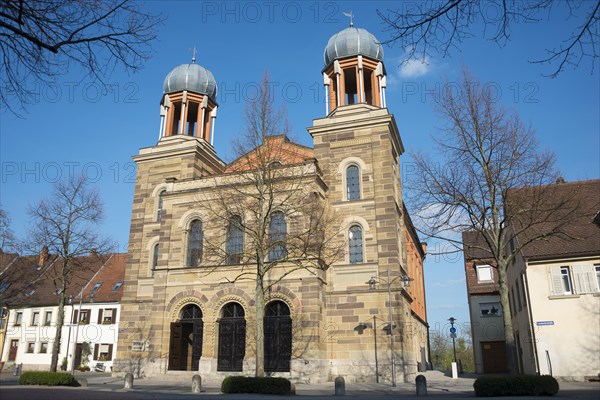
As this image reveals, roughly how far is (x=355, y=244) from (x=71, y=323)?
94.0 feet

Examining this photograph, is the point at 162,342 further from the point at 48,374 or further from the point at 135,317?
the point at 48,374

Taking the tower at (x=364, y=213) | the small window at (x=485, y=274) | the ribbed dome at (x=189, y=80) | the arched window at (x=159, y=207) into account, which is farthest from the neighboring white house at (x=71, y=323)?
the small window at (x=485, y=274)

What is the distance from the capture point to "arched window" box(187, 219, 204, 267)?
27.5 m

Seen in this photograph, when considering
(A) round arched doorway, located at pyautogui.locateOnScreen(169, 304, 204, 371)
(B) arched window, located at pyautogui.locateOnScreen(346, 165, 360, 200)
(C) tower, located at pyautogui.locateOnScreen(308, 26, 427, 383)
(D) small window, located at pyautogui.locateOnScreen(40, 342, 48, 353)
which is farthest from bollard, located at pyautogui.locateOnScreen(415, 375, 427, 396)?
(D) small window, located at pyautogui.locateOnScreen(40, 342, 48, 353)

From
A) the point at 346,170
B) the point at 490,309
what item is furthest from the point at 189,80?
the point at 490,309

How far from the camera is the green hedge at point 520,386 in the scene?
15.0 meters

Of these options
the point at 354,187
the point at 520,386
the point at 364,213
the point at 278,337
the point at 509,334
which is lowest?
the point at 520,386

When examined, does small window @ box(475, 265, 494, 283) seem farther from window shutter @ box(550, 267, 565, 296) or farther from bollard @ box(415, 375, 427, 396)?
bollard @ box(415, 375, 427, 396)

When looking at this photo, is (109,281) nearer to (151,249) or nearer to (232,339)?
(151,249)

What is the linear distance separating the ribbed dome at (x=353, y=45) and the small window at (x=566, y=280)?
16.3m

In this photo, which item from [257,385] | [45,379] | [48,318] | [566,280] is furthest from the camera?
[48,318]

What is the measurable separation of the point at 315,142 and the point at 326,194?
353 cm

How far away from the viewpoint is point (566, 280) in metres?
24.5

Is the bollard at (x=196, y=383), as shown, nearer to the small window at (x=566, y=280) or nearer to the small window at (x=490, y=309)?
the small window at (x=566, y=280)
